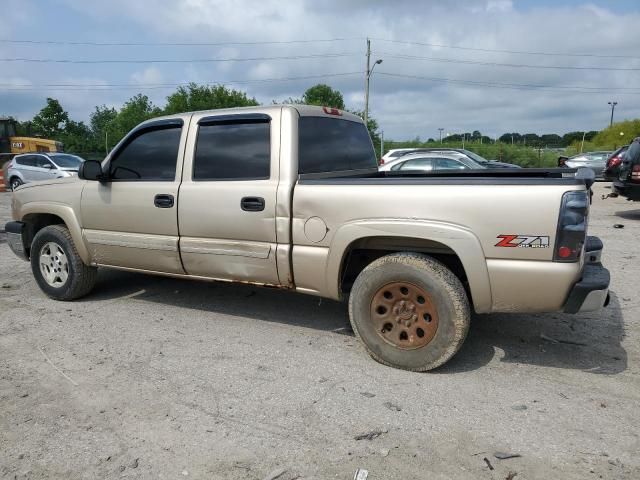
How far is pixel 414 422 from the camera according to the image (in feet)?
9.70

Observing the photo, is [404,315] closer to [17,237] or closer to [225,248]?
[225,248]

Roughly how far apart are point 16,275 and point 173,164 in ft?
11.4

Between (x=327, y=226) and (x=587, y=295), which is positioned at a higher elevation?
(x=327, y=226)

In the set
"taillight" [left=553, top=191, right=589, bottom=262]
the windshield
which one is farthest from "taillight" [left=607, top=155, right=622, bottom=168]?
the windshield

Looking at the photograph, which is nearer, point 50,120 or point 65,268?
point 65,268

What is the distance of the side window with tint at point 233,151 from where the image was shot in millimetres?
4051

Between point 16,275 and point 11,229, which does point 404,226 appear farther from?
point 16,275

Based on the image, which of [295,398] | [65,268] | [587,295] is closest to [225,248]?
[295,398]

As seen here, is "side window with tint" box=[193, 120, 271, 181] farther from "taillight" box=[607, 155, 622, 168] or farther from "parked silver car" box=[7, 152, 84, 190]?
"parked silver car" box=[7, 152, 84, 190]

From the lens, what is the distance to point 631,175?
1055 centimetres

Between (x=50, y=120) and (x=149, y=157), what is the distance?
58.8 meters

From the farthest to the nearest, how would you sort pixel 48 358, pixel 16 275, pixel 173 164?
pixel 16 275
pixel 173 164
pixel 48 358

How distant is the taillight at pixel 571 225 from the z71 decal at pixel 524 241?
8 centimetres

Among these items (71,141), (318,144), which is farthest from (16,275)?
(71,141)
